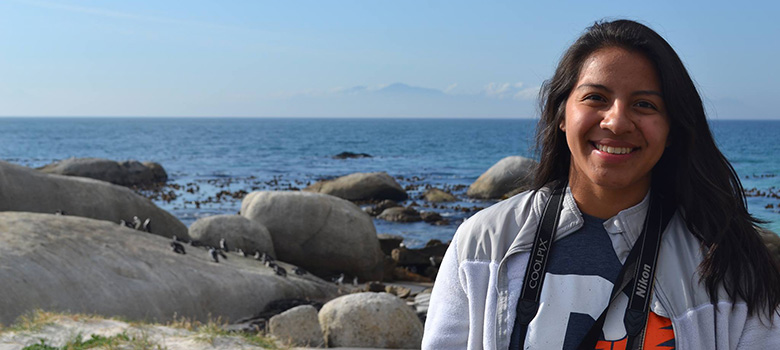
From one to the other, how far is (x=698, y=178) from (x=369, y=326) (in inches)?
231

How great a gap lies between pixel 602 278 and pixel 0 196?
12.2m

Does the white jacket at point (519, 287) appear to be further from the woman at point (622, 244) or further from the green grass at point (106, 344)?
the green grass at point (106, 344)

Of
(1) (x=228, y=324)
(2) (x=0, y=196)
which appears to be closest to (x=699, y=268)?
(1) (x=228, y=324)

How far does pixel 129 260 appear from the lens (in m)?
8.98

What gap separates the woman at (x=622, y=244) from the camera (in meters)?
2.07

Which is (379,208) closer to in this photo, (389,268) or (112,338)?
(389,268)

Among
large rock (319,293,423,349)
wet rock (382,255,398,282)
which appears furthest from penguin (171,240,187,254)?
wet rock (382,255,398,282)

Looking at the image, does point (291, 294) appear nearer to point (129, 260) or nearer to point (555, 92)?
point (129, 260)

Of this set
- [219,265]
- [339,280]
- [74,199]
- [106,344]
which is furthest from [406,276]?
[106,344]

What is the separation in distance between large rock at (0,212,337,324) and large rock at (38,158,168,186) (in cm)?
2119

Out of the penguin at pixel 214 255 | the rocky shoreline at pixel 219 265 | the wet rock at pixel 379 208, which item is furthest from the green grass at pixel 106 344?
the wet rock at pixel 379 208

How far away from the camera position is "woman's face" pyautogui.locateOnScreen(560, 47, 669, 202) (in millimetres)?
2141

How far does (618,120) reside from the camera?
2.11 meters

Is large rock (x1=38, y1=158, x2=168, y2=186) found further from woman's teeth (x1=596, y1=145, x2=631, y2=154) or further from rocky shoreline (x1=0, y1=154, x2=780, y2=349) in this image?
woman's teeth (x1=596, y1=145, x2=631, y2=154)
